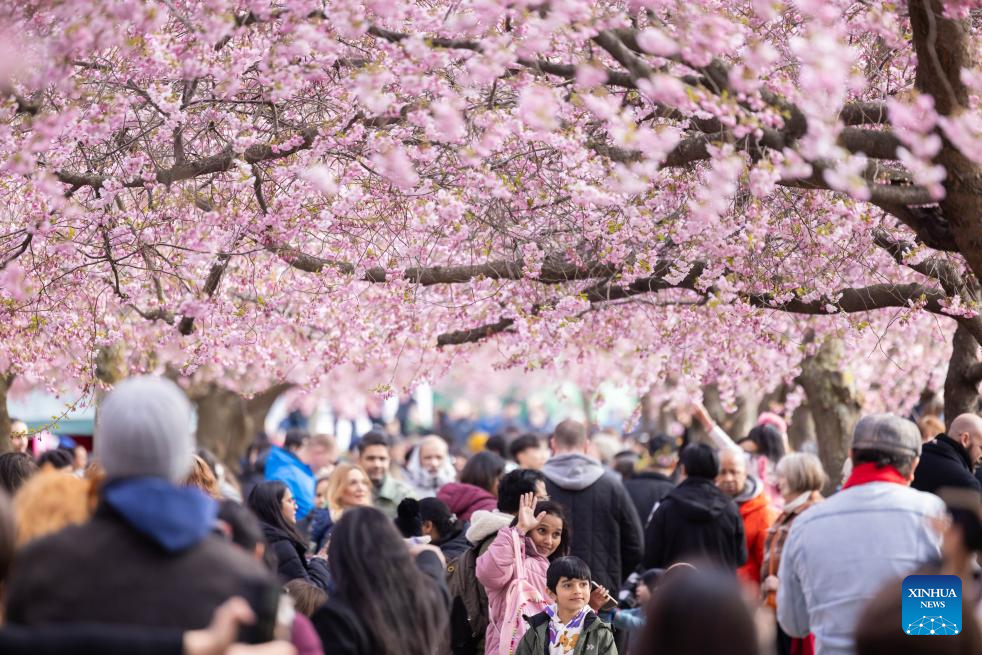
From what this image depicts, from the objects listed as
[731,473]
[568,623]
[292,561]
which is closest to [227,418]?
[731,473]

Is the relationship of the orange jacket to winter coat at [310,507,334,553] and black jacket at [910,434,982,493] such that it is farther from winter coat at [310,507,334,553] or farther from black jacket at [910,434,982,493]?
winter coat at [310,507,334,553]

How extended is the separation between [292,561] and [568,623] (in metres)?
1.59

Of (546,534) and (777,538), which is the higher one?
(546,534)

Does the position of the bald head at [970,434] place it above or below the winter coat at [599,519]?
above

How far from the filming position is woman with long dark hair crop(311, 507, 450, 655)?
172 inches

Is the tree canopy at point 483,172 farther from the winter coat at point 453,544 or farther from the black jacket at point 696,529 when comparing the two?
the winter coat at point 453,544

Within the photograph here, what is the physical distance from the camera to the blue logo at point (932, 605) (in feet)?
11.7

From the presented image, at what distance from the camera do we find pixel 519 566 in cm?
688

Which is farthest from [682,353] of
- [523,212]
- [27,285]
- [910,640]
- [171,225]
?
[910,640]

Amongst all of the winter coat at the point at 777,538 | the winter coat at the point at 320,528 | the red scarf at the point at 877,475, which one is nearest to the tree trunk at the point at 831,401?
the winter coat at the point at 777,538

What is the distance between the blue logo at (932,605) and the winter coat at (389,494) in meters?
5.58

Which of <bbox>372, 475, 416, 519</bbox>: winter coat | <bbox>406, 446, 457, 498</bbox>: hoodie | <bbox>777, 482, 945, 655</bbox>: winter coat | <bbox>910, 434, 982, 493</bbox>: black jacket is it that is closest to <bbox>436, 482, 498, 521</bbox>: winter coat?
<bbox>372, 475, 416, 519</bbox>: winter coat

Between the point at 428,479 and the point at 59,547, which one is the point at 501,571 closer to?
the point at 59,547

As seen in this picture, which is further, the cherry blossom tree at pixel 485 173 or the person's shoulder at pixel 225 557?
the cherry blossom tree at pixel 485 173
